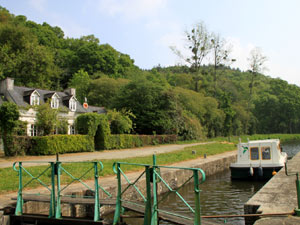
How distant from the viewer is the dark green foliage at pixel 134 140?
1282 inches

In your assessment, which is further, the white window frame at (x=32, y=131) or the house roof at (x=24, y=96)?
the house roof at (x=24, y=96)

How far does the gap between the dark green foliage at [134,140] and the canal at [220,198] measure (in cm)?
1590

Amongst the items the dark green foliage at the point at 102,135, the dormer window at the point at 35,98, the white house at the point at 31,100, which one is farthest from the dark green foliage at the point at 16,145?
the dormer window at the point at 35,98

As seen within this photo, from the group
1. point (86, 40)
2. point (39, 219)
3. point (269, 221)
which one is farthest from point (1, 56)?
point (269, 221)

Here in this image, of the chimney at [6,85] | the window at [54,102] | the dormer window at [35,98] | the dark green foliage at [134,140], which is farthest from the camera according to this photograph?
the window at [54,102]

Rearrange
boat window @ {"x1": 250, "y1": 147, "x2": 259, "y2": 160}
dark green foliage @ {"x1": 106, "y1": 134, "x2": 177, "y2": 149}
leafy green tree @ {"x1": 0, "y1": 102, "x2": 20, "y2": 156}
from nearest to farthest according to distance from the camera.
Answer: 1. boat window @ {"x1": 250, "y1": 147, "x2": 259, "y2": 160}
2. leafy green tree @ {"x1": 0, "y1": 102, "x2": 20, "y2": 156}
3. dark green foliage @ {"x1": 106, "y1": 134, "x2": 177, "y2": 149}

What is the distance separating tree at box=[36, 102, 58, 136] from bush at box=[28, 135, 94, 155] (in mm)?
3639

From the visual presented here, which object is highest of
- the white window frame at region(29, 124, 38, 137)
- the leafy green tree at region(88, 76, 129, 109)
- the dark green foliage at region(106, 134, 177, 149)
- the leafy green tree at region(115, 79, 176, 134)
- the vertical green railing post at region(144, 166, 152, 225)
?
the leafy green tree at region(88, 76, 129, 109)

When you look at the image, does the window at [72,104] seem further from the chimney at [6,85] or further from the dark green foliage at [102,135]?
the dark green foliage at [102,135]

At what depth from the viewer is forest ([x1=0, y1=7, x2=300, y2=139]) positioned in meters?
42.6

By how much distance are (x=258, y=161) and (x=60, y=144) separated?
55.5 feet

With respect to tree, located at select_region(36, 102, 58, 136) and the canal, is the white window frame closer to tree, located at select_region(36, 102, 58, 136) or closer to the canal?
tree, located at select_region(36, 102, 58, 136)

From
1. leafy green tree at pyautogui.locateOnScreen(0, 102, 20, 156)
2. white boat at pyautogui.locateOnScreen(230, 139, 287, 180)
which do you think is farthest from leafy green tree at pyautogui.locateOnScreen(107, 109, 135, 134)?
white boat at pyautogui.locateOnScreen(230, 139, 287, 180)

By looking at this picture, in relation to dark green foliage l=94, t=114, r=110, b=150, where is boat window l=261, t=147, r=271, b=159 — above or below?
below
